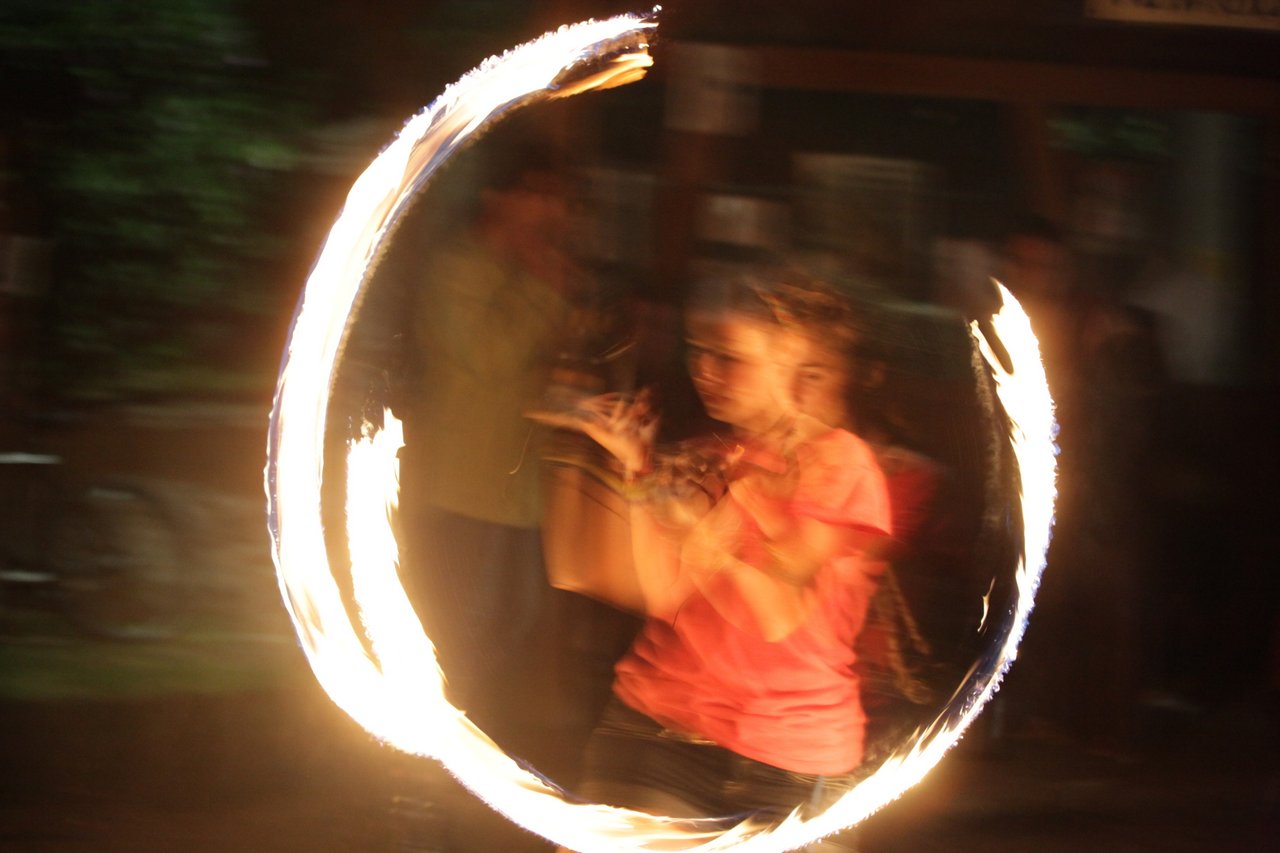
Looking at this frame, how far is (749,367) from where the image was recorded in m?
2.49

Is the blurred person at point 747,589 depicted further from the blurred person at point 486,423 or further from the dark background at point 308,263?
the dark background at point 308,263

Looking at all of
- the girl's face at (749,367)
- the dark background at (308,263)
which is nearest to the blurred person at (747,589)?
the girl's face at (749,367)

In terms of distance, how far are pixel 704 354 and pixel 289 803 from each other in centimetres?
272

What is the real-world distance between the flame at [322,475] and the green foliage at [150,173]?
7.07 ft

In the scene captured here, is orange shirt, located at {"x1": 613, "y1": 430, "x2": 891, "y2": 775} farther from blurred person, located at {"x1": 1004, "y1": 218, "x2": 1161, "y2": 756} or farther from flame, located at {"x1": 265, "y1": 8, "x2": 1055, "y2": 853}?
blurred person, located at {"x1": 1004, "y1": 218, "x2": 1161, "y2": 756}

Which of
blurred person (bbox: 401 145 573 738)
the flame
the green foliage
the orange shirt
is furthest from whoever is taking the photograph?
the green foliage

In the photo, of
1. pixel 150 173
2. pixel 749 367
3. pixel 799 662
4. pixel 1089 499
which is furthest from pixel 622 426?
pixel 150 173

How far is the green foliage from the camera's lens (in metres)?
5.29

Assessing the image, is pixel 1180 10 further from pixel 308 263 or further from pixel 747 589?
pixel 747 589

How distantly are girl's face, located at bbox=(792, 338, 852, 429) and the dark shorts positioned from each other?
1.87 ft

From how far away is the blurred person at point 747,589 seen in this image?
8.02ft

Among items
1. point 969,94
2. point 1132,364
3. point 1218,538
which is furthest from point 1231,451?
point 969,94

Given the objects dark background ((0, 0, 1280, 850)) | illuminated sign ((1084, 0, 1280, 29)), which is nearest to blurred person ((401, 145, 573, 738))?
dark background ((0, 0, 1280, 850))

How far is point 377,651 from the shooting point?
3.36 metres
